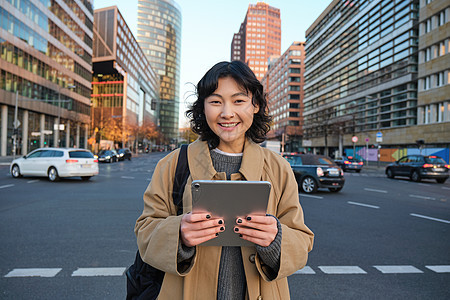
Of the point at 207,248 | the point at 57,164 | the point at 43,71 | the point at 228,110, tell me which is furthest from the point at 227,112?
the point at 43,71

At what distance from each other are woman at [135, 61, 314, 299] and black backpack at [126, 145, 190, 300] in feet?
0.12

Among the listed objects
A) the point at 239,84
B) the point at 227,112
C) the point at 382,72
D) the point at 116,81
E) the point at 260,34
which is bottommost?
the point at 227,112

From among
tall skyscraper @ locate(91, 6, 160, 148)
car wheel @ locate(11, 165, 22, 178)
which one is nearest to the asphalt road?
car wheel @ locate(11, 165, 22, 178)

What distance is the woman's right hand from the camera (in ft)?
3.87

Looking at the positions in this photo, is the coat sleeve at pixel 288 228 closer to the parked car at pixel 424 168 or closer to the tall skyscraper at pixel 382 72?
the parked car at pixel 424 168

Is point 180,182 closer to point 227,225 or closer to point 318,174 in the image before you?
point 227,225

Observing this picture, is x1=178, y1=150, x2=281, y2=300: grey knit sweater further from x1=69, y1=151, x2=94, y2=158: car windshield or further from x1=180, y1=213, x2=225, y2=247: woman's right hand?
x1=69, y1=151, x2=94, y2=158: car windshield

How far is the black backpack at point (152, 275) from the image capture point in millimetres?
1453

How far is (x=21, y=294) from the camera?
121 inches

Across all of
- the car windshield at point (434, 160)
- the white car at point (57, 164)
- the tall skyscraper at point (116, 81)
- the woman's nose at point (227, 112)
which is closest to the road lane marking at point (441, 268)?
the woman's nose at point (227, 112)

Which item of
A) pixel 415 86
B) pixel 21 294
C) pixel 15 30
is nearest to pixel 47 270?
pixel 21 294

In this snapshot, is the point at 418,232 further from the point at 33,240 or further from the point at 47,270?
the point at 33,240

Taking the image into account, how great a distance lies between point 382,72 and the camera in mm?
43406

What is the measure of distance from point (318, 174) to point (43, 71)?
41.0 meters
